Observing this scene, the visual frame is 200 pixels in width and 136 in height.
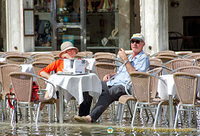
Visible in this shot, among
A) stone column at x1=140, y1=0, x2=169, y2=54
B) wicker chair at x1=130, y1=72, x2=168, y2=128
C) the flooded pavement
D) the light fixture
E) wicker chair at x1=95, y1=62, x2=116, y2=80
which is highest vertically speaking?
the light fixture

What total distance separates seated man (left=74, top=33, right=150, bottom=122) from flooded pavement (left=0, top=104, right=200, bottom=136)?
20 cm

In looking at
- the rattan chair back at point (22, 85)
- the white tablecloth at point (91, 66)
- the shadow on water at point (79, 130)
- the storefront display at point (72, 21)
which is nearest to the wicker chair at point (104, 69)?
the white tablecloth at point (91, 66)

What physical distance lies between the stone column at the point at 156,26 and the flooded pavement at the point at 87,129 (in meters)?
8.17

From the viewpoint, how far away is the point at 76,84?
27.5 feet

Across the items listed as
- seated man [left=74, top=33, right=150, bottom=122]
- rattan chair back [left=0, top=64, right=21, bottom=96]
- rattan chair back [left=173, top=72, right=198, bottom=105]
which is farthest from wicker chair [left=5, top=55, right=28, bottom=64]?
rattan chair back [left=173, top=72, right=198, bottom=105]

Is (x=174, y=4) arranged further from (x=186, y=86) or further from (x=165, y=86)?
(x=186, y=86)

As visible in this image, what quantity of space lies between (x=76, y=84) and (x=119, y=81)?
0.84 meters

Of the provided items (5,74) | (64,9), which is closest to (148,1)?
(64,9)

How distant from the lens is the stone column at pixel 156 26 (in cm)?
1688

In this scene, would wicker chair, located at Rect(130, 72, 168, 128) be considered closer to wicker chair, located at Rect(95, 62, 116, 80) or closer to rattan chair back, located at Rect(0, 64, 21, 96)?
wicker chair, located at Rect(95, 62, 116, 80)

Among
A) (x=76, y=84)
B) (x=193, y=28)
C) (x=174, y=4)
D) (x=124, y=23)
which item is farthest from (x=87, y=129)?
(x=193, y=28)

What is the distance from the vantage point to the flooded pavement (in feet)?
24.6

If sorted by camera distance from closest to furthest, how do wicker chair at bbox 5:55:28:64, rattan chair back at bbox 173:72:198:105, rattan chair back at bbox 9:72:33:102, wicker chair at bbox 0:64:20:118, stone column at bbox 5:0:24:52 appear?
1. rattan chair back at bbox 173:72:198:105
2. rattan chair back at bbox 9:72:33:102
3. wicker chair at bbox 0:64:20:118
4. wicker chair at bbox 5:55:28:64
5. stone column at bbox 5:0:24:52

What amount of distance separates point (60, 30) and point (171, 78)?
11732 millimetres
